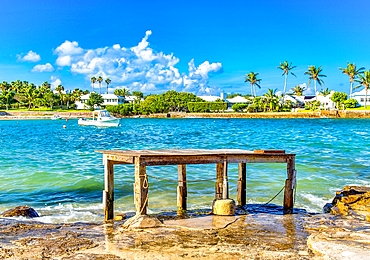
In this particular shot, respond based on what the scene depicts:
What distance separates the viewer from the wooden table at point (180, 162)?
10594 mm

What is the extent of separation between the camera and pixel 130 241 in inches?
355

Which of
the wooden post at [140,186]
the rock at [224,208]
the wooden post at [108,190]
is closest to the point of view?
the wooden post at [140,186]

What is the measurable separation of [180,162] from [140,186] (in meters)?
A: 1.26

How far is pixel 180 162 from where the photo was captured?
11109 mm

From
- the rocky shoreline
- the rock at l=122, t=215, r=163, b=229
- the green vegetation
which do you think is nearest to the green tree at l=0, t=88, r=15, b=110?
the green vegetation

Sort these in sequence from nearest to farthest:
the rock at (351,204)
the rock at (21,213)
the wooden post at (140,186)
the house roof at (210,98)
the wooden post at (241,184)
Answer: the wooden post at (140,186) → the rock at (351,204) → the rock at (21,213) → the wooden post at (241,184) → the house roof at (210,98)

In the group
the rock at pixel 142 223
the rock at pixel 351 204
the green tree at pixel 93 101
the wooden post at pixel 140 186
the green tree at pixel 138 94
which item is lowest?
the rock at pixel 351 204

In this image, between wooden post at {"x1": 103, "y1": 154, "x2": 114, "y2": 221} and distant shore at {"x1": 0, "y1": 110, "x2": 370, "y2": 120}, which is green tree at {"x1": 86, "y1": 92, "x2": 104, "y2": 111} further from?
wooden post at {"x1": 103, "y1": 154, "x2": 114, "y2": 221}

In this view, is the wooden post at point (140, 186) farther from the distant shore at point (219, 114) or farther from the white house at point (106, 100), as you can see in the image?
the white house at point (106, 100)

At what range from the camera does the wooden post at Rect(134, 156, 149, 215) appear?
34.4 feet

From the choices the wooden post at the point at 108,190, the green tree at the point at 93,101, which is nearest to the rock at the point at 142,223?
the wooden post at the point at 108,190

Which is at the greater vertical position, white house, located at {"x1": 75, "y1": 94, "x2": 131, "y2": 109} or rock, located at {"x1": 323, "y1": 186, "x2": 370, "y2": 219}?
white house, located at {"x1": 75, "y1": 94, "x2": 131, "y2": 109}

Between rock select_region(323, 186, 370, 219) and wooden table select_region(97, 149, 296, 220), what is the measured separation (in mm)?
1436

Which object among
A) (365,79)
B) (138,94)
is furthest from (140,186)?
(138,94)
